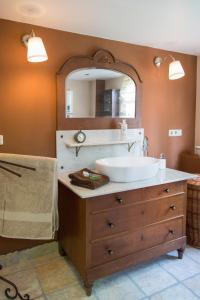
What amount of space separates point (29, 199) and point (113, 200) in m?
0.63

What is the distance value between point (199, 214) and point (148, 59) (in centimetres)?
183

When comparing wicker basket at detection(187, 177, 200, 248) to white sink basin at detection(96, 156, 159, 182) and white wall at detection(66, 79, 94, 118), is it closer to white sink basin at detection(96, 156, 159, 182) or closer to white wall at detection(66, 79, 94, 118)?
white sink basin at detection(96, 156, 159, 182)

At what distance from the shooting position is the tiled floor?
1.82 metres

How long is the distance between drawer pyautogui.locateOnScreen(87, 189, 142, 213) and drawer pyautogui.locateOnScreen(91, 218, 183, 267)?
269 mm

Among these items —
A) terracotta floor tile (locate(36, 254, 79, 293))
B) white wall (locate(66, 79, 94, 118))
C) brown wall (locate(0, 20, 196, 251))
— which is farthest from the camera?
white wall (locate(66, 79, 94, 118))

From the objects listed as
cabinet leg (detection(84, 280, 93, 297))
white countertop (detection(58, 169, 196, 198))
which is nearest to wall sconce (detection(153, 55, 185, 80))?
white countertop (detection(58, 169, 196, 198))

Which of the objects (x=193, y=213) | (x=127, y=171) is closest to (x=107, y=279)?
(x=127, y=171)

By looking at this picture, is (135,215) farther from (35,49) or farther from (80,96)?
(35,49)

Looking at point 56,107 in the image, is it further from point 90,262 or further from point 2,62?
point 90,262

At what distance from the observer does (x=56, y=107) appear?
235 centimetres

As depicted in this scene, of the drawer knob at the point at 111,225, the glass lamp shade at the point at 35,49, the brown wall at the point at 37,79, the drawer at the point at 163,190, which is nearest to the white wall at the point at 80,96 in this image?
the brown wall at the point at 37,79

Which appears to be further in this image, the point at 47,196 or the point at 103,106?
the point at 103,106

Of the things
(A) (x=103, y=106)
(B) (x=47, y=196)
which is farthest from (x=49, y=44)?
(B) (x=47, y=196)

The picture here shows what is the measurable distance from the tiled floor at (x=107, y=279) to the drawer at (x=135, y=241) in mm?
244
